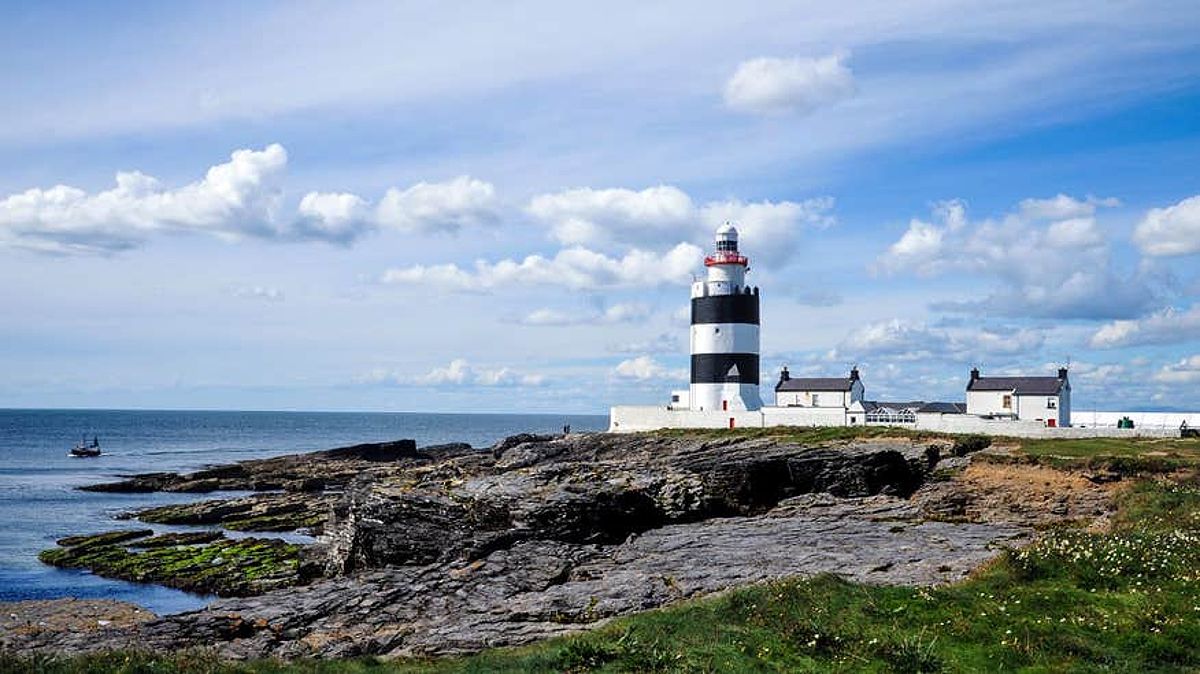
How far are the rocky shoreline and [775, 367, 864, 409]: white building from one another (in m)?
18.0

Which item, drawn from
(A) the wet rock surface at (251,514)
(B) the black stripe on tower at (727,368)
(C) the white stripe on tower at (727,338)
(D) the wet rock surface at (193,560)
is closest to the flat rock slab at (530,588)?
(D) the wet rock surface at (193,560)

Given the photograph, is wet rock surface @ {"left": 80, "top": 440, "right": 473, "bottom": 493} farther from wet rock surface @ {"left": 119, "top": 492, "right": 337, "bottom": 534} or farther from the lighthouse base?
the lighthouse base

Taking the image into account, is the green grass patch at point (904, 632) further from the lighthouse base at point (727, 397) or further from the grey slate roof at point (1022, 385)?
the grey slate roof at point (1022, 385)

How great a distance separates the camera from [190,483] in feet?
285

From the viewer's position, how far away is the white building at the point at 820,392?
75.2m

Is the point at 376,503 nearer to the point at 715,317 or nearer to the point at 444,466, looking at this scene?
the point at 715,317

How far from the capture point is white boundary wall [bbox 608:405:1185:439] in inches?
2167

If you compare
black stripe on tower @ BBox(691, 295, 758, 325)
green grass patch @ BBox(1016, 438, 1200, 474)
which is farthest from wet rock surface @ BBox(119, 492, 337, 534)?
green grass patch @ BBox(1016, 438, 1200, 474)

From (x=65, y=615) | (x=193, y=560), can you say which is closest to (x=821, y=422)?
(x=193, y=560)

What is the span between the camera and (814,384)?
7794cm

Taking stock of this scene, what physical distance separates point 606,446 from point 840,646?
46952 millimetres

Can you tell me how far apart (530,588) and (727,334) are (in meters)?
41.2

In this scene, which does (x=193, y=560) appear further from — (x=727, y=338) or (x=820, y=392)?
(x=820, y=392)

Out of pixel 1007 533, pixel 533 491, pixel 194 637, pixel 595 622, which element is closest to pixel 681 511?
pixel 533 491
